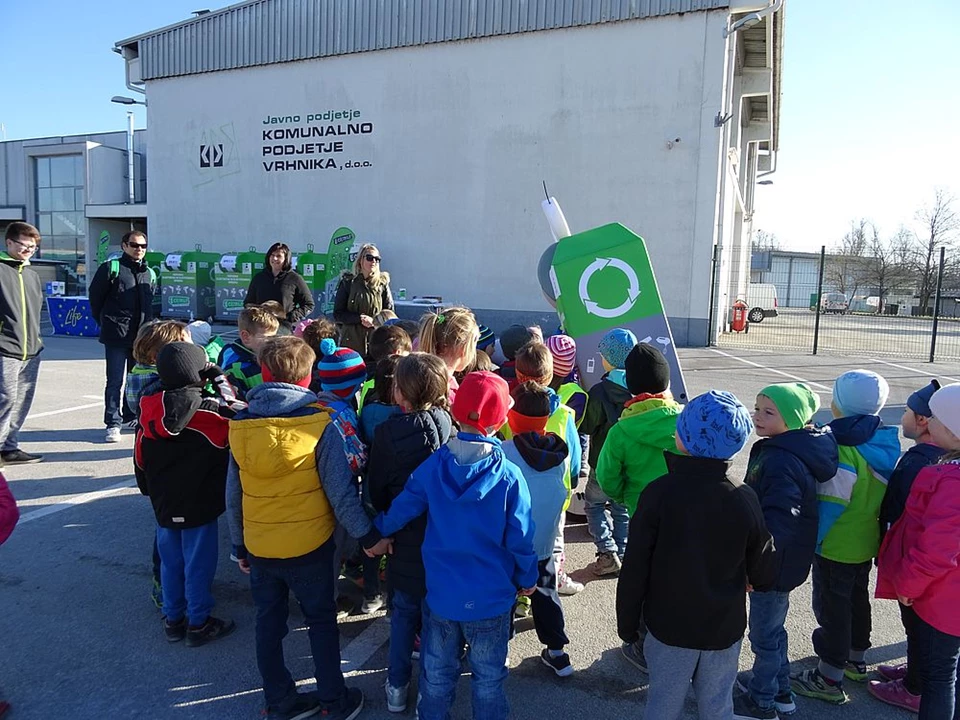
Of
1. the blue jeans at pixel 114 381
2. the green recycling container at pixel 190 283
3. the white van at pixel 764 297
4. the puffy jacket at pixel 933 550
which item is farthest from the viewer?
the white van at pixel 764 297

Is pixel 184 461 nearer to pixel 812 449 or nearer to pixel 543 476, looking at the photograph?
pixel 543 476

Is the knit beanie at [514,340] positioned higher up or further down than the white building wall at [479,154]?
further down

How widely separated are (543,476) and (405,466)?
639 mm

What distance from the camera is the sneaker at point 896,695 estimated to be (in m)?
2.68

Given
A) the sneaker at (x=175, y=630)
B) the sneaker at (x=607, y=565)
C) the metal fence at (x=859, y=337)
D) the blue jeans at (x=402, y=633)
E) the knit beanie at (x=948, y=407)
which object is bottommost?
the sneaker at (x=175, y=630)

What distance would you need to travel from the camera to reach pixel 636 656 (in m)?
2.96

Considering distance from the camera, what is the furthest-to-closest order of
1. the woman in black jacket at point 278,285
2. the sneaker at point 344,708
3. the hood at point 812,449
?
the woman in black jacket at point 278,285, the sneaker at point 344,708, the hood at point 812,449

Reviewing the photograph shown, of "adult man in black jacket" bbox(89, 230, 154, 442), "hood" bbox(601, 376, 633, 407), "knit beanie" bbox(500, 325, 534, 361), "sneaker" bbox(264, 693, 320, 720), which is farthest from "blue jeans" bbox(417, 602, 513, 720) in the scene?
"adult man in black jacket" bbox(89, 230, 154, 442)

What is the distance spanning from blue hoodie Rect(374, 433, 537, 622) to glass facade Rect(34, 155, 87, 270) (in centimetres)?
3194

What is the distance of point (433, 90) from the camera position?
1634 centimetres

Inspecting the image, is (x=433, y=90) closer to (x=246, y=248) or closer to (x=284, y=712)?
(x=246, y=248)

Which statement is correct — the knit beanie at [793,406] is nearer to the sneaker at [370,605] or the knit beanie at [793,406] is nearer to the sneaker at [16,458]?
the sneaker at [370,605]

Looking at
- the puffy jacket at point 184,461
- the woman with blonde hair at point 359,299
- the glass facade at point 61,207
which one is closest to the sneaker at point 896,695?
the puffy jacket at point 184,461

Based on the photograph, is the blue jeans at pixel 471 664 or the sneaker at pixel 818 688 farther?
the sneaker at pixel 818 688
